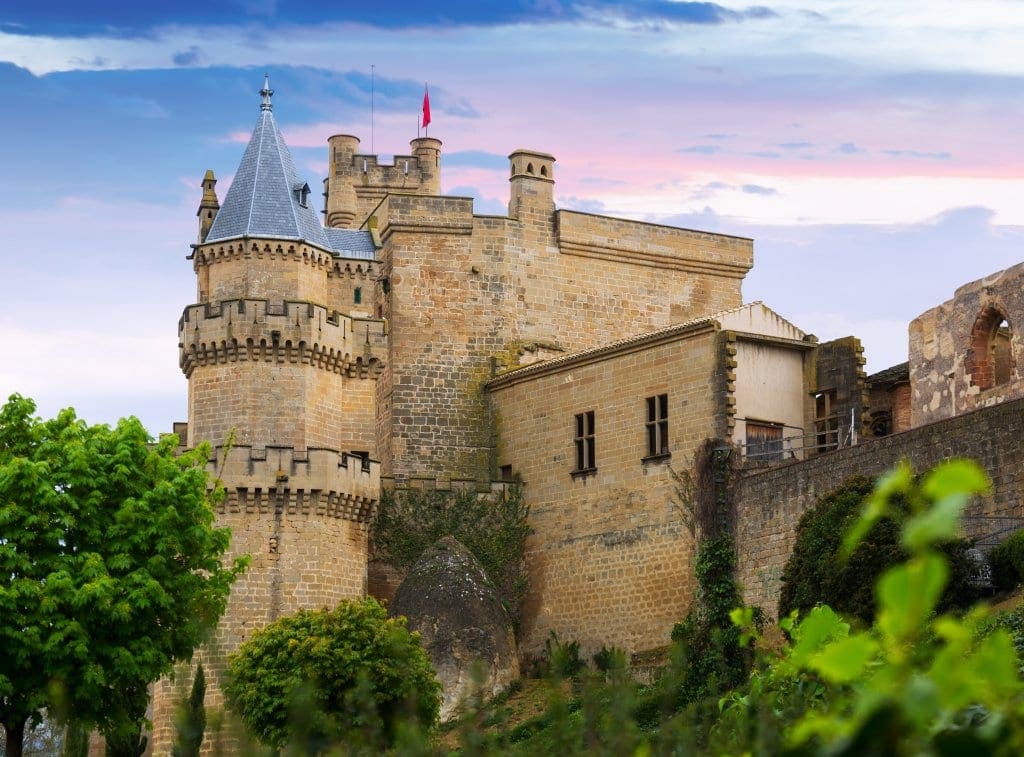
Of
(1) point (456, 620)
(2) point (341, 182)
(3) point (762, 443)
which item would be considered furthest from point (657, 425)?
(2) point (341, 182)

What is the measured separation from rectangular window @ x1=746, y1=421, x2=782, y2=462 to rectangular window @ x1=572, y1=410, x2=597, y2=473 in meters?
3.70

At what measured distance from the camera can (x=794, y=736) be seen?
4.48 metres

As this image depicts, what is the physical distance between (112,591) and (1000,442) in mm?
14462

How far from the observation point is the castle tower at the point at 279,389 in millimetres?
36500

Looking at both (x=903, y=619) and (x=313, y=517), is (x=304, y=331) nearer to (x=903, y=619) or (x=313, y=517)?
(x=313, y=517)

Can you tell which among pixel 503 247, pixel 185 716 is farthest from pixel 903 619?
pixel 503 247

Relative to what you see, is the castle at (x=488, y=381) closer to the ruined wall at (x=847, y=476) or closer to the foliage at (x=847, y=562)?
the ruined wall at (x=847, y=476)

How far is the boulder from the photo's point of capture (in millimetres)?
35438

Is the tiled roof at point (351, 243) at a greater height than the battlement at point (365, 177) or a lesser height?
lesser

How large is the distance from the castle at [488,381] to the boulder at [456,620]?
5.44ft

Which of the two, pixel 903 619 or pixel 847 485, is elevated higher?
pixel 847 485

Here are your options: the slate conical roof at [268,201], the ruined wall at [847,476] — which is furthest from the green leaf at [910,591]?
the slate conical roof at [268,201]

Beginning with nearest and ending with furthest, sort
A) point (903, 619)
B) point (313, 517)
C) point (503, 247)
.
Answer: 1. point (903, 619)
2. point (313, 517)
3. point (503, 247)

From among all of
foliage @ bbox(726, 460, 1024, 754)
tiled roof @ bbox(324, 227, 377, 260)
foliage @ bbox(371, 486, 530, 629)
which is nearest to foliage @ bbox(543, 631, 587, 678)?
foliage @ bbox(371, 486, 530, 629)
